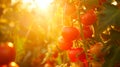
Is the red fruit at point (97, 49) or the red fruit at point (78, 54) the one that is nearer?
the red fruit at point (97, 49)

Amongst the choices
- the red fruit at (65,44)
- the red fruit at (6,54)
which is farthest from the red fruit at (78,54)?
the red fruit at (6,54)

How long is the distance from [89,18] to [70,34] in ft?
0.33

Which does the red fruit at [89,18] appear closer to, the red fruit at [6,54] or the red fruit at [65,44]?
the red fruit at [65,44]

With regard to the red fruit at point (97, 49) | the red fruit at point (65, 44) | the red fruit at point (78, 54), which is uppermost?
the red fruit at point (65, 44)

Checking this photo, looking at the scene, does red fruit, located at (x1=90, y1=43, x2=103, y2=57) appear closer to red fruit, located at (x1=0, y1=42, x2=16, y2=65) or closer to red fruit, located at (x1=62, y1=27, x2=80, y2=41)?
red fruit, located at (x1=62, y1=27, x2=80, y2=41)

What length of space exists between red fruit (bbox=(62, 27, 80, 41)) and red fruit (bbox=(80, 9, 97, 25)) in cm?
6

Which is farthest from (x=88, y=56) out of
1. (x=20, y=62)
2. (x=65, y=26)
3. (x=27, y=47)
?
(x=27, y=47)

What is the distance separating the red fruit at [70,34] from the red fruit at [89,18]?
0.06 meters

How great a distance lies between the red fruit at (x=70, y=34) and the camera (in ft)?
4.64

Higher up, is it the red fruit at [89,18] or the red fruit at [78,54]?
the red fruit at [89,18]

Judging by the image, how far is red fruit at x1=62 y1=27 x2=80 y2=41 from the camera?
1.41 m

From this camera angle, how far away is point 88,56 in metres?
1.39

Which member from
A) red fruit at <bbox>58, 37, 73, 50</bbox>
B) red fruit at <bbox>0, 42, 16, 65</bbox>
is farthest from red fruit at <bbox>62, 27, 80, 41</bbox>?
red fruit at <bbox>0, 42, 16, 65</bbox>

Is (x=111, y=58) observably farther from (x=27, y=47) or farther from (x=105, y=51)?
(x=27, y=47)
